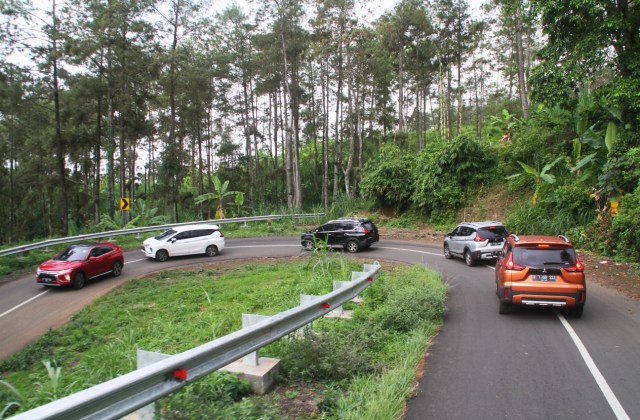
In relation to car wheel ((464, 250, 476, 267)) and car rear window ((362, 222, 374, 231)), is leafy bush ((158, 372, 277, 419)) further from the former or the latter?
car rear window ((362, 222, 374, 231))

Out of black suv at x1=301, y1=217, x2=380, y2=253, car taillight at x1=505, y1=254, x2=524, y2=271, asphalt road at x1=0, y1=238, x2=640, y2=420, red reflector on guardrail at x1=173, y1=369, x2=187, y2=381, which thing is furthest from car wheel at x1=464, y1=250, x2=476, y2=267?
red reflector on guardrail at x1=173, y1=369, x2=187, y2=381

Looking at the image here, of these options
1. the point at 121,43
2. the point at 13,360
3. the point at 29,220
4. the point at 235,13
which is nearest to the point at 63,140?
the point at 121,43

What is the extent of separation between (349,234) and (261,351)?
638 inches

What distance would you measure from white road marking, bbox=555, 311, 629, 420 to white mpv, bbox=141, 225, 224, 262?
A: 17.7 m

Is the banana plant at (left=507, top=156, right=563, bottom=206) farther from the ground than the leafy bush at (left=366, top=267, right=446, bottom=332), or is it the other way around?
the banana plant at (left=507, top=156, right=563, bottom=206)

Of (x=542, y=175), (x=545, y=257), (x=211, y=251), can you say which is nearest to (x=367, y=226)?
(x=211, y=251)

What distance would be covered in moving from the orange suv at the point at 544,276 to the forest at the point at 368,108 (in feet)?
23.8

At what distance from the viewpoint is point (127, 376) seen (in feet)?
10.8

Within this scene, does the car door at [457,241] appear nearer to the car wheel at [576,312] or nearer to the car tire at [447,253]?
the car tire at [447,253]

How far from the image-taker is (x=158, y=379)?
3.56 m

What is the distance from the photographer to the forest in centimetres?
1661

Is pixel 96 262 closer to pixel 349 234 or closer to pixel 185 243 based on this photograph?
pixel 185 243

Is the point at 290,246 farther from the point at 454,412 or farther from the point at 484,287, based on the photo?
the point at 454,412

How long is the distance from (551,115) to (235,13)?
27.9 m
